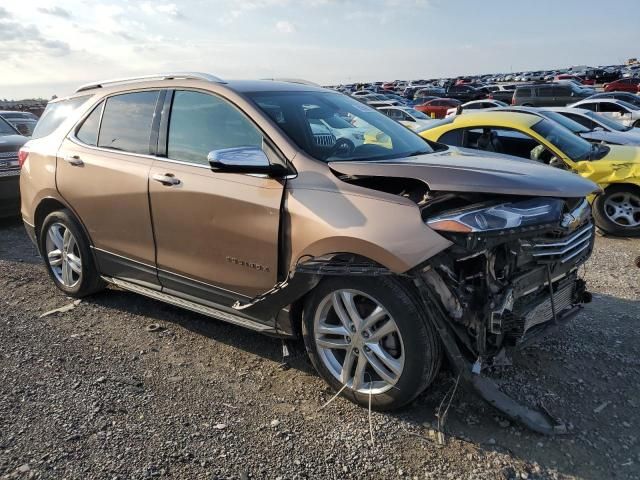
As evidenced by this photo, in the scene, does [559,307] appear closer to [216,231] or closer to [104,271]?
[216,231]

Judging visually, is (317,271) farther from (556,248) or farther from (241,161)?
(556,248)

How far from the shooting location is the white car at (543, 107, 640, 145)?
909 cm

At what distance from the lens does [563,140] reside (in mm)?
7203

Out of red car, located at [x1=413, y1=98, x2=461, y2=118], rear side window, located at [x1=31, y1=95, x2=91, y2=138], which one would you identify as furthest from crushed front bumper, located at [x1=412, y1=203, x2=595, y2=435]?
red car, located at [x1=413, y1=98, x2=461, y2=118]

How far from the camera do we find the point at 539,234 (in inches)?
115

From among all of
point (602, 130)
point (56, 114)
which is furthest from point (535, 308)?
point (602, 130)

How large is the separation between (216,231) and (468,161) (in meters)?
1.64

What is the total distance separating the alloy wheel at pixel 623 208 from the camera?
6820 mm

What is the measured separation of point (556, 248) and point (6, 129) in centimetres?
862

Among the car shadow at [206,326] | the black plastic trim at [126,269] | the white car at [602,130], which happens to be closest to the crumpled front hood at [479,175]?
the car shadow at [206,326]

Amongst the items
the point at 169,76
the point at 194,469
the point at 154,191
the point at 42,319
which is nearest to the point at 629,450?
the point at 194,469

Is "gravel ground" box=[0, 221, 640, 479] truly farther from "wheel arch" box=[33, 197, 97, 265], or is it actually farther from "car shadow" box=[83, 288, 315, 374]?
"wheel arch" box=[33, 197, 97, 265]

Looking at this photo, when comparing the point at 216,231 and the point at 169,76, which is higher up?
the point at 169,76

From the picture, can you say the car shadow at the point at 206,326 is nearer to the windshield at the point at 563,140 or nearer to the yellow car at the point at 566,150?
the yellow car at the point at 566,150
